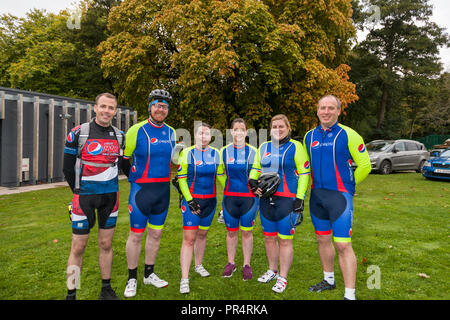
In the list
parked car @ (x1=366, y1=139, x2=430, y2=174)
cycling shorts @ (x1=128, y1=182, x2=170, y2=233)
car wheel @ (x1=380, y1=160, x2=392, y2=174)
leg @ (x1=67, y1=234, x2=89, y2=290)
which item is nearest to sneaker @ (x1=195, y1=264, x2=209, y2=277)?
cycling shorts @ (x1=128, y1=182, x2=170, y2=233)

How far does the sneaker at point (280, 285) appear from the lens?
3854mm

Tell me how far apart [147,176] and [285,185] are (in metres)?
1.87

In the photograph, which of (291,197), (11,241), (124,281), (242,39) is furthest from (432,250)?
(242,39)

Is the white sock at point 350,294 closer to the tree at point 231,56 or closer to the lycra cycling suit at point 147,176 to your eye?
the lycra cycling suit at point 147,176

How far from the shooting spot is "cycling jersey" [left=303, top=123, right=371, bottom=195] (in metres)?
3.62

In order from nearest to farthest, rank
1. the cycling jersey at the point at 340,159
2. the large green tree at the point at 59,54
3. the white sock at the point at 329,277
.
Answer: the cycling jersey at the point at 340,159 < the white sock at the point at 329,277 < the large green tree at the point at 59,54

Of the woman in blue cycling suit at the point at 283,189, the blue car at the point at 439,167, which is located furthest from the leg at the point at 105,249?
the blue car at the point at 439,167

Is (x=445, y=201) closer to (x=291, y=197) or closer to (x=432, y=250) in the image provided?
(x=432, y=250)

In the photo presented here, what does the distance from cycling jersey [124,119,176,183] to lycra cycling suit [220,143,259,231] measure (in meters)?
0.89

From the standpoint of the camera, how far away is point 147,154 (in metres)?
4.02

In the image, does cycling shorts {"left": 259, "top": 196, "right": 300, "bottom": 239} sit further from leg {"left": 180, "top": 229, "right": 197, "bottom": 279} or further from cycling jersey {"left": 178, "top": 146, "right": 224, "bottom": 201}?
leg {"left": 180, "top": 229, "right": 197, "bottom": 279}

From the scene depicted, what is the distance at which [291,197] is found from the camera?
3.94 m

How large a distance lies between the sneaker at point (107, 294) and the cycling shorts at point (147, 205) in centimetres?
78

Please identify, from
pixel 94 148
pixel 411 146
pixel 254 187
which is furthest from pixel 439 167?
pixel 94 148
